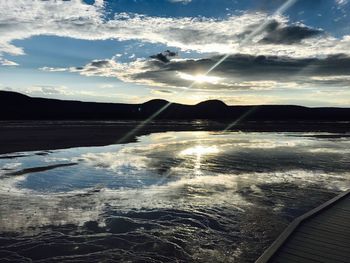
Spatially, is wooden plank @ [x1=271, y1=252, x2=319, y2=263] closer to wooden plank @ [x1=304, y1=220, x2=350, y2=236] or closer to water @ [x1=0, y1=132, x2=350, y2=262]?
water @ [x1=0, y1=132, x2=350, y2=262]

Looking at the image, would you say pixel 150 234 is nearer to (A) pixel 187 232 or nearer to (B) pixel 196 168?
(A) pixel 187 232

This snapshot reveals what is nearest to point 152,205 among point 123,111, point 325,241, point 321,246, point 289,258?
point 325,241

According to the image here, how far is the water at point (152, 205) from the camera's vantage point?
346 inches

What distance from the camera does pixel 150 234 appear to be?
385 inches

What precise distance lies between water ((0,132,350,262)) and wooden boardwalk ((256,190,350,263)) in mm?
1141

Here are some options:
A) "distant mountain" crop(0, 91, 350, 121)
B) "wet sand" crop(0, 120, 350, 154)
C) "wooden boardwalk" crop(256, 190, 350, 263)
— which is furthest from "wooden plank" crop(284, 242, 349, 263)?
"distant mountain" crop(0, 91, 350, 121)

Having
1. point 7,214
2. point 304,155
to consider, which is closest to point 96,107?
point 304,155

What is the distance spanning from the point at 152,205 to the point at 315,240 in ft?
19.7

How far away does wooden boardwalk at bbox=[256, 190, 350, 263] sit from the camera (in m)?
6.80

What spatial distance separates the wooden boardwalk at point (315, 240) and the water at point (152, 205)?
3.74 feet

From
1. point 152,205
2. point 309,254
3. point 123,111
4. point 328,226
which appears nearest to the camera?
point 309,254

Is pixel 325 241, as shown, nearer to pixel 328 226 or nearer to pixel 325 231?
pixel 325 231

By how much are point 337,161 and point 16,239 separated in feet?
66.0

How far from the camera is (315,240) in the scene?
→ 7668mm
